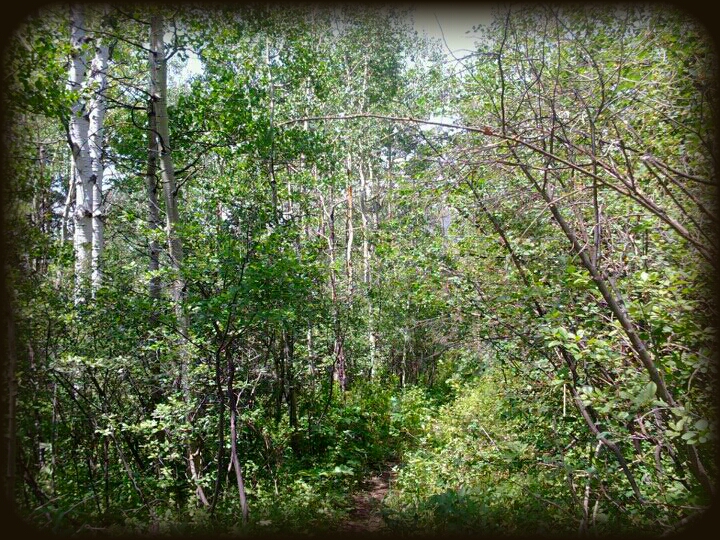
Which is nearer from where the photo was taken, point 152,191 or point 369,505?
point 369,505

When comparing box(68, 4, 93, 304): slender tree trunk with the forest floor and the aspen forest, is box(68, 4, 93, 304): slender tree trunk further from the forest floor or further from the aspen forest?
the forest floor

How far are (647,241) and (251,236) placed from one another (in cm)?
Result: 342

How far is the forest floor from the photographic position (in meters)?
4.50

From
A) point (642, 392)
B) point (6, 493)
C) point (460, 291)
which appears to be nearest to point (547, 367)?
point (460, 291)

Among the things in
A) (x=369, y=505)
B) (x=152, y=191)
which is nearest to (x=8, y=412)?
(x=152, y=191)

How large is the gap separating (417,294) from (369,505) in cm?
289

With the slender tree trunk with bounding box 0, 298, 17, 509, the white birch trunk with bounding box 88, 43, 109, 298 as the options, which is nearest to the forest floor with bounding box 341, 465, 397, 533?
the slender tree trunk with bounding box 0, 298, 17, 509

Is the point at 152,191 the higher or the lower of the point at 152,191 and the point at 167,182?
the higher

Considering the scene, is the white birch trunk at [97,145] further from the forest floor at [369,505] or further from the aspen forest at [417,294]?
the forest floor at [369,505]

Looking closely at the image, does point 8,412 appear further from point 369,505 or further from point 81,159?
point 81,159

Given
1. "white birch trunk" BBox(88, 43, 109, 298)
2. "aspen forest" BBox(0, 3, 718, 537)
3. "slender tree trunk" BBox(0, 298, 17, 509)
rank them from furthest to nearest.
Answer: "white birch trunk" BBox(88, 43, 109, 298) < "aspen forest" BBox(0, 3, 718, 537) < "slender tree trunk" BBox(0, 298, 17, 509)

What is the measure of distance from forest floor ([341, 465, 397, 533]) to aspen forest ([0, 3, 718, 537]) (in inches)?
3.1

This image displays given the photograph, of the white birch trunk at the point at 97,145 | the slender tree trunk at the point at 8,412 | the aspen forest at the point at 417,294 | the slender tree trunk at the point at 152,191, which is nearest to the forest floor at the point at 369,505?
the aspen forest at the point at 417,294

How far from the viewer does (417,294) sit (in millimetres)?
6465
